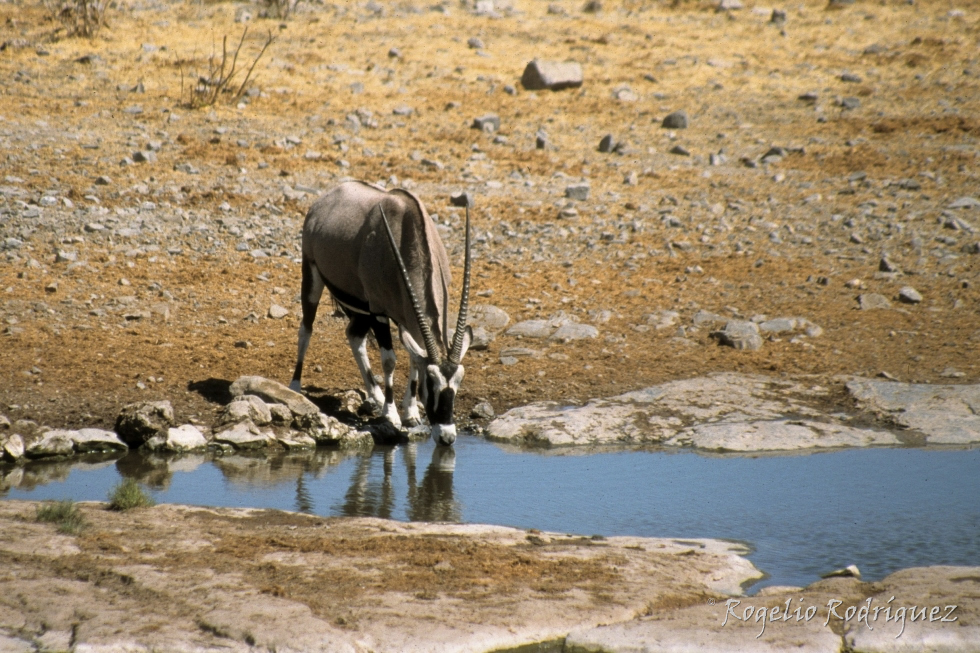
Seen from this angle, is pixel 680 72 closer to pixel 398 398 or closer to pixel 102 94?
pixel 102 94

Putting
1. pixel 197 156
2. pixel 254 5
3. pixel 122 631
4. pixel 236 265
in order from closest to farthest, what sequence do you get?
pixel 122 631 → pixel 236 265 → pixel 197 156 → pixel 254 5

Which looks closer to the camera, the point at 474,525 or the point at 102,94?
the point at 474,525

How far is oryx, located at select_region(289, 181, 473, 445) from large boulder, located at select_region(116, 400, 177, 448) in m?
1.52

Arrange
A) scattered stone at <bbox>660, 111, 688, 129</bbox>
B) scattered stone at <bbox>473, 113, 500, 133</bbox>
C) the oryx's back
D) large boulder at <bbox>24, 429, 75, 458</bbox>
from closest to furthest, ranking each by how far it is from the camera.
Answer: large boulder at <bbox>24, 429, 75, 458</bbox>, the oryx's back, scattered stone at <bbox>473, 113, 500, 133</bbox>, scattered stone at <bbox>660, 111, 688, 129</bbox>

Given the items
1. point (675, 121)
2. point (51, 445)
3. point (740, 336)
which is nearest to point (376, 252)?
point (51, 445)

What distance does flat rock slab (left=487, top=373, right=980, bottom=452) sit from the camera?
9.05 meters

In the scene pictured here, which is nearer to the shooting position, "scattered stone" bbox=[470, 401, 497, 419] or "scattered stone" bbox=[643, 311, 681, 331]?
"scattered stone" bbox=[470, 401, 497, 419]

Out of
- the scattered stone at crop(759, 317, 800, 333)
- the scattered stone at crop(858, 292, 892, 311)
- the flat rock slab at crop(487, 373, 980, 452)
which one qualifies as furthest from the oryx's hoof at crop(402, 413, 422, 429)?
the scattered stone at crop(858, 292, 892, 311)

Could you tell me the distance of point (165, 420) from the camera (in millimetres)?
9180

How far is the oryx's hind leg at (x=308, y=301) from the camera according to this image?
1066 cm

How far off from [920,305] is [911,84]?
11.1 metres

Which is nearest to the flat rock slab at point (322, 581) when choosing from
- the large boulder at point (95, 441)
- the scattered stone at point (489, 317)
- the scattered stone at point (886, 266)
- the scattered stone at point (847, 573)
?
the scattered stone at point (847, 573)

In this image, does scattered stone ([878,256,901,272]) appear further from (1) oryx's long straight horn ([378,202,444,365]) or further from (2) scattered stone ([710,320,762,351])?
(1) oryx's long straight horn ([378,202,444,365])

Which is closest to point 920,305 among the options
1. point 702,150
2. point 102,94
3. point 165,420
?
point 702,150
